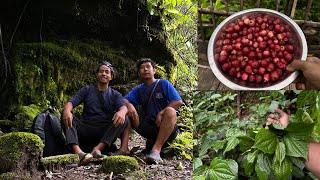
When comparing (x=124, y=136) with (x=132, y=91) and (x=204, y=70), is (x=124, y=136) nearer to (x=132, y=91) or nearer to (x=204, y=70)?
(x=132, y=91)

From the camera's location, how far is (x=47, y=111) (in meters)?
1.20

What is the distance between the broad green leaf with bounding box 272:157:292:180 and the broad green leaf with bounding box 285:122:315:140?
7 cm

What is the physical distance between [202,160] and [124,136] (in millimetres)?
258

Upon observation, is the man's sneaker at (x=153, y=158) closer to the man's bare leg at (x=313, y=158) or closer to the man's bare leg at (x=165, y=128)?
the man's bare leg at (x=165, y=128)

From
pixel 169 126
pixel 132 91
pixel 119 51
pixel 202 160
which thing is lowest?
pixel 202 160

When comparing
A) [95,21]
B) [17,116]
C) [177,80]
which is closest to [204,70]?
[177,80]

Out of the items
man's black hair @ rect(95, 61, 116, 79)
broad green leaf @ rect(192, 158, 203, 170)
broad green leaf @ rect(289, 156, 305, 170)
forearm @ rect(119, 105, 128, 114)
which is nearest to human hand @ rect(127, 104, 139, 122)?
forearm @ rect(119, 105, 128, 114)

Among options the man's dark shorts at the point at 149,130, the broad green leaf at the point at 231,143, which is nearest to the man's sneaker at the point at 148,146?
the man's dark shorts at the point at 149,130

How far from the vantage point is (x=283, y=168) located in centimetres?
105

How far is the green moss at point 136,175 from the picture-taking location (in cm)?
116

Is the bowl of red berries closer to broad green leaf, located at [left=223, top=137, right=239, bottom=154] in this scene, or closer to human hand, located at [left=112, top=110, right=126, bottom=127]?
broad green leaf, located at [left=223, top=137, right=239, bottom=154]

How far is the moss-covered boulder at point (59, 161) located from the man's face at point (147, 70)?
312mm

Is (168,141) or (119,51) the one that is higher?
(119,51)

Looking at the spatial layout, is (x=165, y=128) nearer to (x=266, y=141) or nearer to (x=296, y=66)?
(x=266, y=141)
